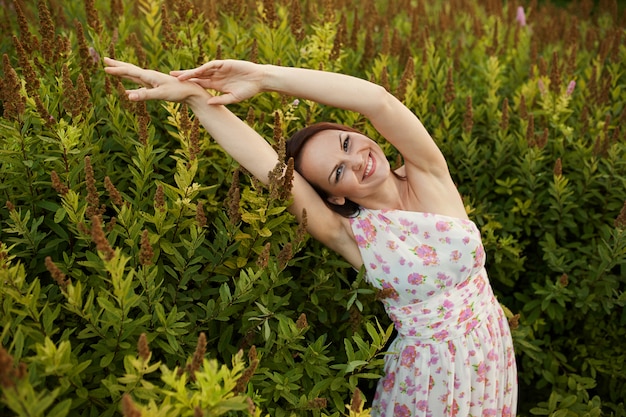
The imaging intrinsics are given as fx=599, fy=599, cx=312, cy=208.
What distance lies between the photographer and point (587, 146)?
3.51m

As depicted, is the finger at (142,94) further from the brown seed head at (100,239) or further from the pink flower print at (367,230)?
the pink flower print at (367,230)

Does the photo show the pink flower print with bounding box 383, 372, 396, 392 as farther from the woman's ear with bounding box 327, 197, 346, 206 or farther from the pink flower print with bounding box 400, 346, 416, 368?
the woman's ear with bounding box 327, 197, 346, 206

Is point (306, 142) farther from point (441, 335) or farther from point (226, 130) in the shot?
point (441, 335)

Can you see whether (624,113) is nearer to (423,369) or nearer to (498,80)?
(498,80)

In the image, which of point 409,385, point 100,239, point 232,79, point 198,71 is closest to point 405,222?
point 409,385

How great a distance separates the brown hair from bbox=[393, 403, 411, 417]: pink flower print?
0.83 metres

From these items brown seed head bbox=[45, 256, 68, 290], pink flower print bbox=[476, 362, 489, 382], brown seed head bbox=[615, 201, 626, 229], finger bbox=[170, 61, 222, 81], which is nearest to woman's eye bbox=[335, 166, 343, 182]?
finger bbox=[170, 61, 222, 81]

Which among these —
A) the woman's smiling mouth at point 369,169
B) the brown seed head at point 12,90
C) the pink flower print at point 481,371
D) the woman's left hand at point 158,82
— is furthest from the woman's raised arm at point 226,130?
the pink flower print at point 481,371

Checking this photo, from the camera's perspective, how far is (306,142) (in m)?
2.44

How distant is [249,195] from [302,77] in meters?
0.52

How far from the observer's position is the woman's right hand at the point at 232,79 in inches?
89.2

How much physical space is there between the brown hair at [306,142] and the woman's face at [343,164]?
19 mm

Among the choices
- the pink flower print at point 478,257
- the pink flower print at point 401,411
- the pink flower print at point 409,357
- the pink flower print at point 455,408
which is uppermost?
the pink flower print at point 478,257

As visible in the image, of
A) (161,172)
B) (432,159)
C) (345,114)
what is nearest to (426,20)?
(345,114)
